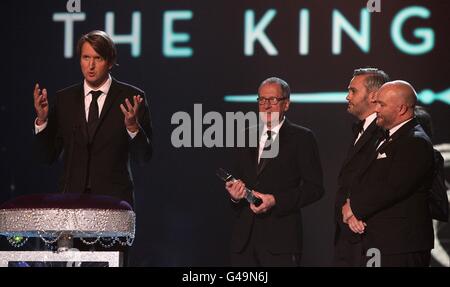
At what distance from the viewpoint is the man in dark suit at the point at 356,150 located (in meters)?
4.60

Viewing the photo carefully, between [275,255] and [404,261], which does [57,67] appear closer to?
[275,255]

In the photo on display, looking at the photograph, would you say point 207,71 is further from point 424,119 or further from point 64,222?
point 64,222

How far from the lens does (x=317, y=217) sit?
600cm

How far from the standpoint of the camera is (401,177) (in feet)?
13.7

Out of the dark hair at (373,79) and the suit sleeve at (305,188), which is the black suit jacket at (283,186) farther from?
the dark hair at (373,79)

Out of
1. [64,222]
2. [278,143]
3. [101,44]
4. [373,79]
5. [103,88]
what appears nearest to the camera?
[64,222]

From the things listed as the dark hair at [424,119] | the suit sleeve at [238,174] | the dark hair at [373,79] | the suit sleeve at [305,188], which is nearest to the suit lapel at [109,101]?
the suit sleeve at [238,174]

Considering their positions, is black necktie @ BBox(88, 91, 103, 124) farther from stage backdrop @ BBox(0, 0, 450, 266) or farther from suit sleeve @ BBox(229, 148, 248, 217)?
stage backdrop @ BBox(0, 0, 450, 266)

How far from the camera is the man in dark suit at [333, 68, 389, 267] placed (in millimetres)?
4602

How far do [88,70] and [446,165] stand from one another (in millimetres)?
2585

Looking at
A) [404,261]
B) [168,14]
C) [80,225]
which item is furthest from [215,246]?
[80,225]

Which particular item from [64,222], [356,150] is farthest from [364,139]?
[64,222]

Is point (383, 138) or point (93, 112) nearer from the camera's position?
point (383, 138)

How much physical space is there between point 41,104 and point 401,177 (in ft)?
5.71
